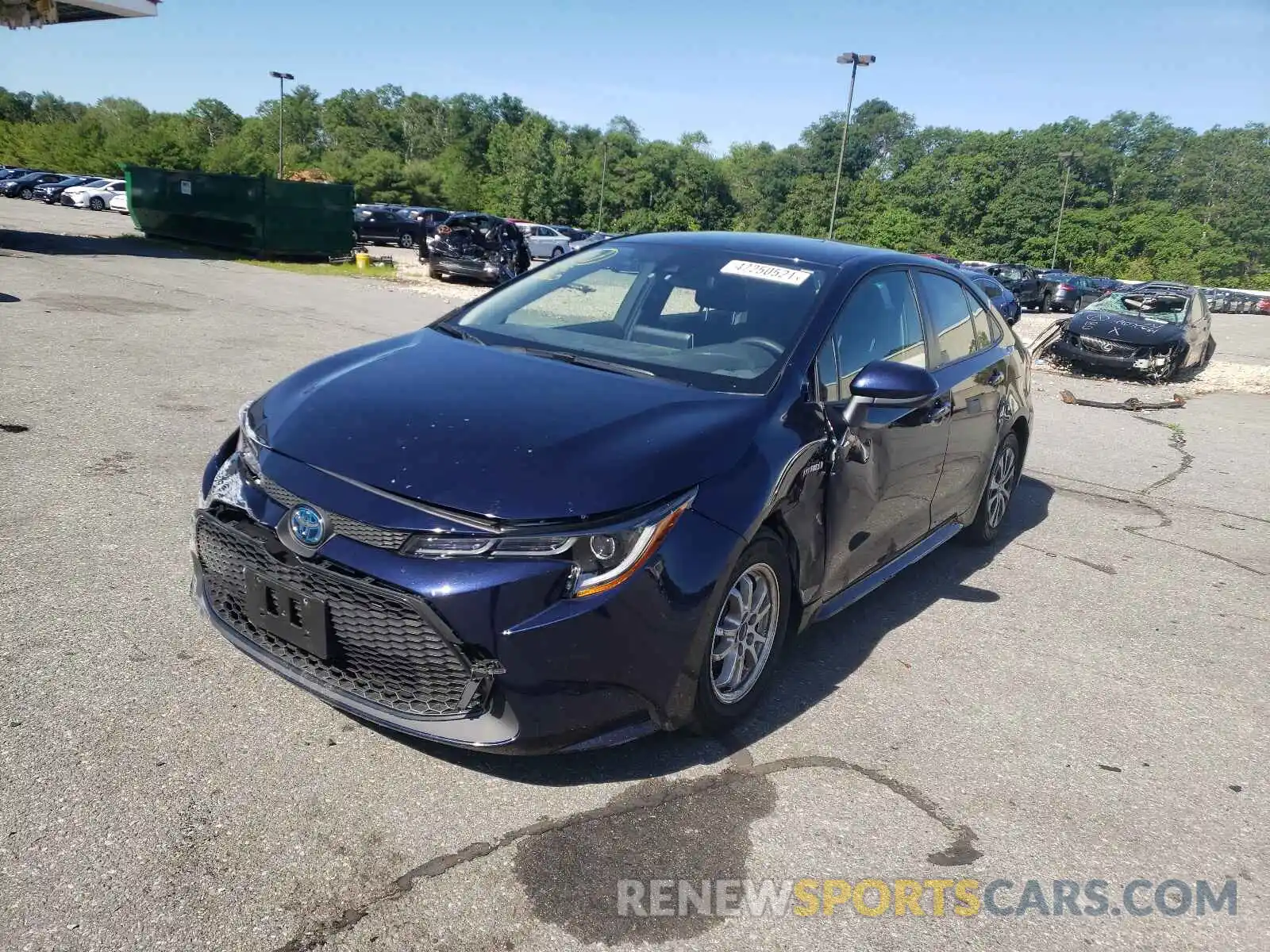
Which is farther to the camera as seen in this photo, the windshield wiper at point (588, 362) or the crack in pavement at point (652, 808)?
the windshield wiper at point (588, 362)

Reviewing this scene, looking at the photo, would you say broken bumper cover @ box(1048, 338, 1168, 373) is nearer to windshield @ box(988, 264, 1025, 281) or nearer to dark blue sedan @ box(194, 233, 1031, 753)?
→ dark blue sedan @ box(194, 233, 1031, 753)

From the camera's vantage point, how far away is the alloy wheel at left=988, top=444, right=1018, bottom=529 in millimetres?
5527

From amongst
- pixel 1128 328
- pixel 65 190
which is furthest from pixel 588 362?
pixel 65 190

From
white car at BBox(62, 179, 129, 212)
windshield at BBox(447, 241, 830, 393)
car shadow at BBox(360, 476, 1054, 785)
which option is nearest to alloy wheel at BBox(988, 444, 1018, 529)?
car shadow at BBox(360, 476, 1054, 785)

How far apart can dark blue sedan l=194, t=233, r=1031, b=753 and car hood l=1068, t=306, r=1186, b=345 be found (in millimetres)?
11461

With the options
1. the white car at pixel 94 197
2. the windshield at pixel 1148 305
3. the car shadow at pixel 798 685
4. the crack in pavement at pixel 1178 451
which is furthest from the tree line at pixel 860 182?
the car shadow at pixel 798 685

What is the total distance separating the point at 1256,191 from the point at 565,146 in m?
60.1

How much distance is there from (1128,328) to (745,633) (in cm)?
1339

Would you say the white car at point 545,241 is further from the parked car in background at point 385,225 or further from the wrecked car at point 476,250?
the wrecked car at point 476,250

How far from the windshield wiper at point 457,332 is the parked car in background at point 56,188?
52.3 metres

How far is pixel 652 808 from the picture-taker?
113 inches

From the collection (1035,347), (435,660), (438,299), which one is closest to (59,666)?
(435,660)

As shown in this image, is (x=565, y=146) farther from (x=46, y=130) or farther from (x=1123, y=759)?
(x=1123, y=759)

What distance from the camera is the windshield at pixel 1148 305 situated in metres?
15.6
